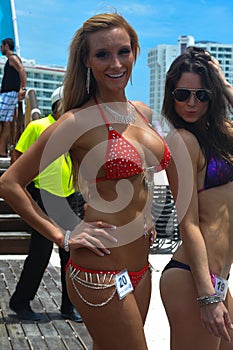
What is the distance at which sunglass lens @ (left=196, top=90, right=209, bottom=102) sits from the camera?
2.92 meters

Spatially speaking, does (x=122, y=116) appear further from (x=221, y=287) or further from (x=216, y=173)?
(x=221, y=287)

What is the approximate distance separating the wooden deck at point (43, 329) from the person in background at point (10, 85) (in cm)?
460

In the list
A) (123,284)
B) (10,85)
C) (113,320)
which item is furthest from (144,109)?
(10,85)

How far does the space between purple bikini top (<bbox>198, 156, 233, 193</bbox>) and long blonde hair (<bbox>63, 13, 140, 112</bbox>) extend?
0.59 metres

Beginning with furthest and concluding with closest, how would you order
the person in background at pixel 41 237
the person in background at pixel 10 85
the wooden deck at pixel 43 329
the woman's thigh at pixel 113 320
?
the person in background at pixel 10 85
the person in background at pixel 41 237
the wooden deck at pixel 43 329
the woman's thigh at pixel 113 320

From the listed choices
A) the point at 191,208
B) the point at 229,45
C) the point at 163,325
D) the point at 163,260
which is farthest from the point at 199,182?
the point at 229,45

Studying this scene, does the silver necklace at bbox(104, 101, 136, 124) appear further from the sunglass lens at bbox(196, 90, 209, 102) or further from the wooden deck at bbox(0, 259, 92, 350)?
the wooden deck at bbox(0, 259, 92, 350)

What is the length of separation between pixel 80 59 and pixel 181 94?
468mm

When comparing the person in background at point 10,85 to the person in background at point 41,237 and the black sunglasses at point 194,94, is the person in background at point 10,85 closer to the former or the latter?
the person in background at point 41,237

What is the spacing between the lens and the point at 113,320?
2.65 metres

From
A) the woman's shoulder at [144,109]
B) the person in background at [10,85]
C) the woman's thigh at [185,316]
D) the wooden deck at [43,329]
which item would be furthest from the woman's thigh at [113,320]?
the person in background at [10,85]

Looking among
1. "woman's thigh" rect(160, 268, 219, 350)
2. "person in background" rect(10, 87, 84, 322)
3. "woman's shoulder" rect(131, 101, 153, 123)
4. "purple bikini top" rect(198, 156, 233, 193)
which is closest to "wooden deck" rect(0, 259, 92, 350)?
"person in background" rect(10, 87, 84, 322)

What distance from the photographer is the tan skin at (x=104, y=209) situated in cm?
267

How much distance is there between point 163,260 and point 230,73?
19711cm
